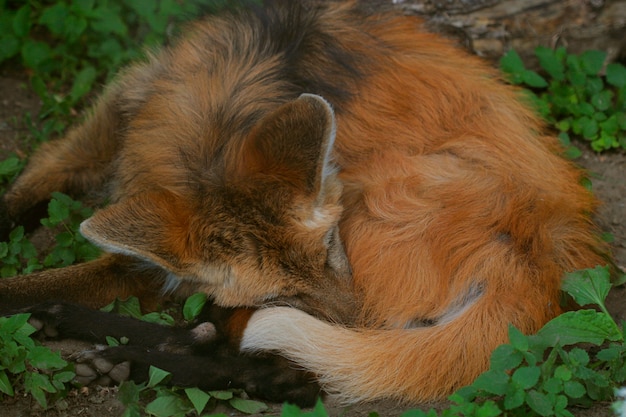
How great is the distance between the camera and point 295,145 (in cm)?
275

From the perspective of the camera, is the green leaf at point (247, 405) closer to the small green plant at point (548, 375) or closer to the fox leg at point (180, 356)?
the fox leg at point (180, 356)

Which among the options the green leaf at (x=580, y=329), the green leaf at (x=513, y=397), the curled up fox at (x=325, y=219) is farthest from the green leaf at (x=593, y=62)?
the green leaf at (x=513, y=397)

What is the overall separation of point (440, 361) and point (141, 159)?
1.53 m

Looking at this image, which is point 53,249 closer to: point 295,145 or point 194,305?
point 194,305

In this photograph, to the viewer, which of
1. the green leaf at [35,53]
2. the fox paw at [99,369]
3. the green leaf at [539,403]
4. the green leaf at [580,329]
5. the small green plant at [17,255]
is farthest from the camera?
the green leaf at [35,53]

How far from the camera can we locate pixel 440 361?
8.96ft

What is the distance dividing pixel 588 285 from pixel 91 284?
2.06 metres

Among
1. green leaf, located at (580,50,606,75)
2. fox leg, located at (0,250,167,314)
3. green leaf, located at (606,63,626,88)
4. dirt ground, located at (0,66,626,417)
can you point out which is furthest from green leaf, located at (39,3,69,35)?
green leaf, located at (606,63,626,88)

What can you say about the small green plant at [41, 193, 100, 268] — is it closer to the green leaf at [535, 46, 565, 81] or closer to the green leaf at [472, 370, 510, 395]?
the green leaf at [472, 370, 510, 395]

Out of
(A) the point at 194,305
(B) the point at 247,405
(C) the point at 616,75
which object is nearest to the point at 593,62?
(C) the point at 616,75

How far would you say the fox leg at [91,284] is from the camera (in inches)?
124

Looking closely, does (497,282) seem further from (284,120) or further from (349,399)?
(284,120)

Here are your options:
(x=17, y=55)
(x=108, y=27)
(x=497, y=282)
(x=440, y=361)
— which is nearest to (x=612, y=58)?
(x=497, y=282)

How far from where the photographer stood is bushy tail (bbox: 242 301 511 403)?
273 cm
